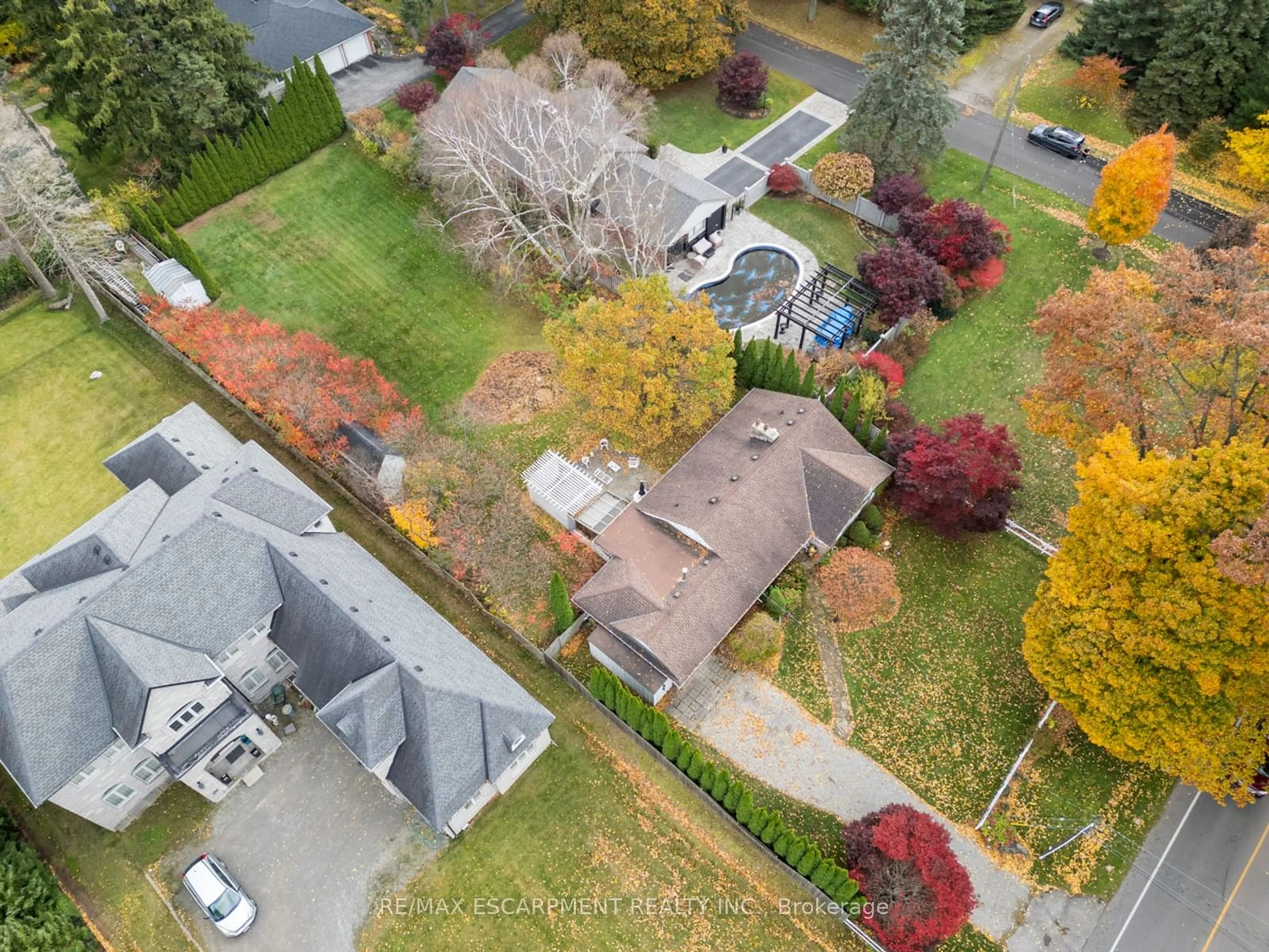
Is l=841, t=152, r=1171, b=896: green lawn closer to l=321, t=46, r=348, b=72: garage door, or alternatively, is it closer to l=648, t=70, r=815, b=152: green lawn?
l=648, t=70, r=815, b=152: green lawn

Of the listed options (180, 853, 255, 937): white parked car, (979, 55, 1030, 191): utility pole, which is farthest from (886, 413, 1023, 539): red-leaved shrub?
(180, 853, 255, 937): white parked car

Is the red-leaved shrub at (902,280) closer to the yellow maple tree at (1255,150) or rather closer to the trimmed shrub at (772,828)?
the yellow maple tree at (1255,150)

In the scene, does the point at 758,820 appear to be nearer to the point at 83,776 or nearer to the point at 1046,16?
the point at 83,776

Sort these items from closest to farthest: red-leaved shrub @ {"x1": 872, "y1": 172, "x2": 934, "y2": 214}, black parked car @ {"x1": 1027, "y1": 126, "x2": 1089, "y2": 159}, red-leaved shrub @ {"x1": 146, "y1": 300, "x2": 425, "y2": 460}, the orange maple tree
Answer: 1. red-leaved shrub @ {"x1": 146, "y1": 300, "x2": 425, "y2": 460}
2. the orange maple tree
3. red-leaved shrub @ {"x1": 872, "y1": 172, "x2": 934, "y2": 214}
4. black parked car @ {"x1": 1027, "y1": 126, "x2": 1089, "y2": 159}

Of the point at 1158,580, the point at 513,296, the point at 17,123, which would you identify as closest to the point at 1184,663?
the point at 1158,580

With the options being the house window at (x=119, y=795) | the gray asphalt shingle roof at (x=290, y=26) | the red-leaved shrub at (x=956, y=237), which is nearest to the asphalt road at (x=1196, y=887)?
the red-leaved shrub at (x=956, y=237)

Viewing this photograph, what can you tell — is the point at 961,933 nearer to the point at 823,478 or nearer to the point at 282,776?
the point at 823,478
